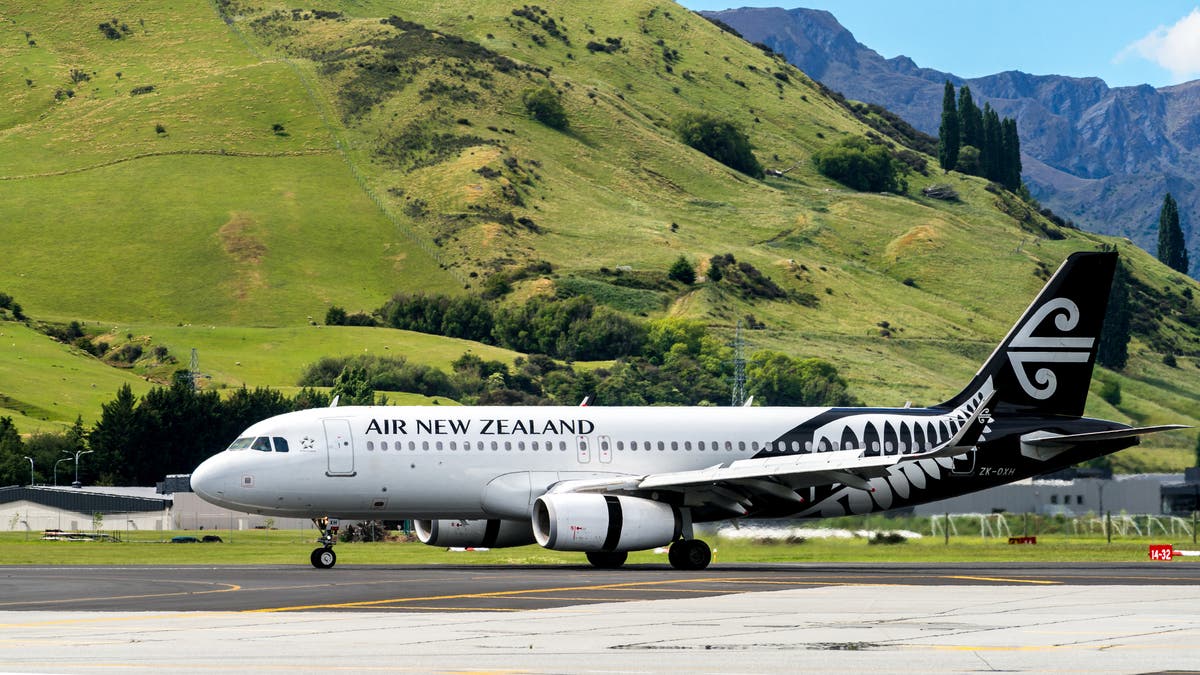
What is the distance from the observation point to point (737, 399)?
166250 millimetres

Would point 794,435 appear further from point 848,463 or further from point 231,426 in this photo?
point 231,426

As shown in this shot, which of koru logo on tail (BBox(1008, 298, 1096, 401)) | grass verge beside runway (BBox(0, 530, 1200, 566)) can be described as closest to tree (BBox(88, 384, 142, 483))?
grass verge beside runway (BBox(0, 530, 1200, 566))

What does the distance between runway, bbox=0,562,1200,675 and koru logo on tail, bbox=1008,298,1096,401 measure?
1042 cm

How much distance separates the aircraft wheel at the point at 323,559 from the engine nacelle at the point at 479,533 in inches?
153

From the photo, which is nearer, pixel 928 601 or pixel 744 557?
pixel 928 601

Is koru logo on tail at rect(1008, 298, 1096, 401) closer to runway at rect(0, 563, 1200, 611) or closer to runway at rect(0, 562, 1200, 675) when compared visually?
runway at rect(0, 563, 1200, 611)

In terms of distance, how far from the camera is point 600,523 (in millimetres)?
44312

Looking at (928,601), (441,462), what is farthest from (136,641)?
(441,462)

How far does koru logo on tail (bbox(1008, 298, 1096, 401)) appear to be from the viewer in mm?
52875

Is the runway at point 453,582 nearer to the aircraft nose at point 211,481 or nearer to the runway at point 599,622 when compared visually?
the runway at point 599,622

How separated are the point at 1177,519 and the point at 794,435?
24.4m

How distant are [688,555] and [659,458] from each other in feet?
12.5

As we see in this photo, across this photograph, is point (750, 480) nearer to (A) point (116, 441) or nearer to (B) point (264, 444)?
(B) point (264, 444)

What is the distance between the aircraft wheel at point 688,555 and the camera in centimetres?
4678
